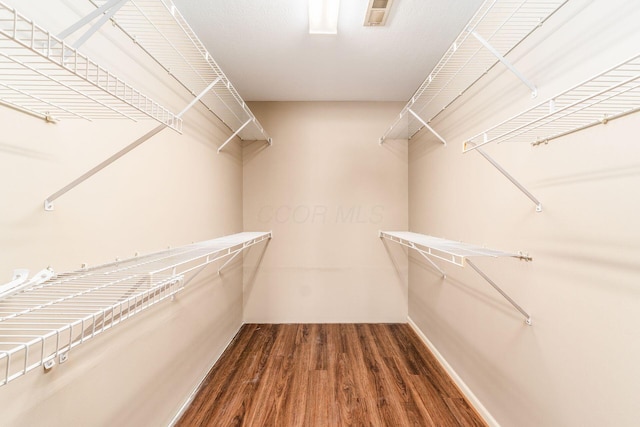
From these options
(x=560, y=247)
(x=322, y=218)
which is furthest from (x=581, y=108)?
(x=322, y=218)

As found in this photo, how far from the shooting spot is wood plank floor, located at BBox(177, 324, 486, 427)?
1519mm

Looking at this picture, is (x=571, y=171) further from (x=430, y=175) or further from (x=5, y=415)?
(x=5, y=415)

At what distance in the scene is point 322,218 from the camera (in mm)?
2748

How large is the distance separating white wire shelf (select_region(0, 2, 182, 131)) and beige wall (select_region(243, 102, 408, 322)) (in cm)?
185

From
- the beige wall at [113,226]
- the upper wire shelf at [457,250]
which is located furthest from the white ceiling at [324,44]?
the upper wire shelf at [457,250]

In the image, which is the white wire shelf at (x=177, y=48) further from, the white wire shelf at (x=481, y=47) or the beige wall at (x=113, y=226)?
the white wire shelf at (x=481, y=47)

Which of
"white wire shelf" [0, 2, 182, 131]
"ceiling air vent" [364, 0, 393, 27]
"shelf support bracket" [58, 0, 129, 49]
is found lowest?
"white wire shelf" [0, 2, 182, 131]

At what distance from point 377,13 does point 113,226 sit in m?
1.58

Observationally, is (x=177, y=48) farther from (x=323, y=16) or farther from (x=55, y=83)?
(x=55, y=83)

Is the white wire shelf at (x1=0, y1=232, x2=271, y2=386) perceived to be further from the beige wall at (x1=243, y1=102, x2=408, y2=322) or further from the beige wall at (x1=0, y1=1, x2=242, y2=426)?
the beige wall at (x1=243, y1=102, x2=408, y2=322)

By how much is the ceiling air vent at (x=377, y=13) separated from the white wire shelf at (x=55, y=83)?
1.15 metres

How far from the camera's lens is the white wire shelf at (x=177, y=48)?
3.47ft

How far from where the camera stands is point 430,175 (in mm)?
2260

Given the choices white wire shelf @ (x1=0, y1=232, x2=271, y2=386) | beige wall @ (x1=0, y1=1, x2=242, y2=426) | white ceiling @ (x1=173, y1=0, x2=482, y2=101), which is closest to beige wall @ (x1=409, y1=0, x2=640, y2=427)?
white ceiling @ (x1=173, y1=0, x2=482, y2=101)
